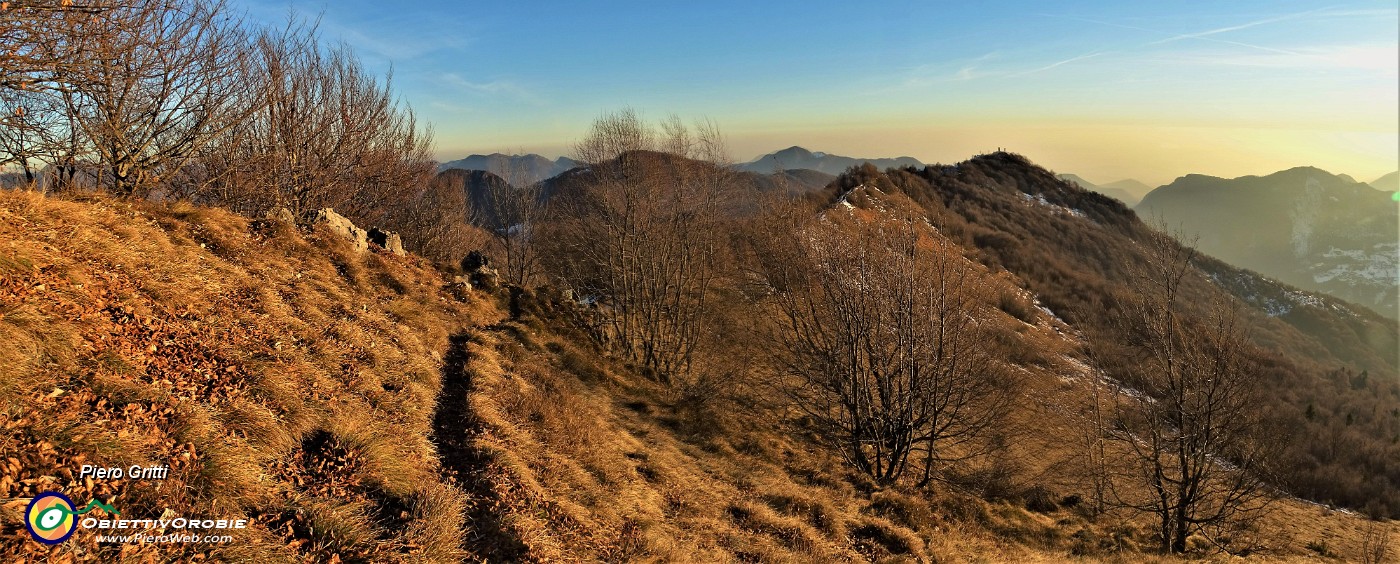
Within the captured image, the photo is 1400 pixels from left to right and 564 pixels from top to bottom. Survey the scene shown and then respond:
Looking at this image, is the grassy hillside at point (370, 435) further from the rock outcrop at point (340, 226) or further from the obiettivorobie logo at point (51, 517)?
the rock outcrop at point (340, 226)

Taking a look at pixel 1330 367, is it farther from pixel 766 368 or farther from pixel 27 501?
pixel 27 501

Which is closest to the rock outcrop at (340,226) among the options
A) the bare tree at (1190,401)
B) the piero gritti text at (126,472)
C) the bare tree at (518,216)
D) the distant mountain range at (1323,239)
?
the piero gritti text at (126,472)

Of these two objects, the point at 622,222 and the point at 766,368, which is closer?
the point at 622,222

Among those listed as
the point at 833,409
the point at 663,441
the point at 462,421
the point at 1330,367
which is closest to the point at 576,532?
the point at 462,421

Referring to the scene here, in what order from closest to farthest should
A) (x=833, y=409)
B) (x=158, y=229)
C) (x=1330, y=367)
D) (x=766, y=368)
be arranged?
(x=158, y=229), (x=833, y=409), (x=766, y=368), (x=1330, y=367)

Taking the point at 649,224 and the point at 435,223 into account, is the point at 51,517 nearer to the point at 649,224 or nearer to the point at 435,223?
the point at 649,224

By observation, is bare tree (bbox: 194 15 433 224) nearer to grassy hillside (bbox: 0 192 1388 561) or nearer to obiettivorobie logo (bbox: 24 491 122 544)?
grassy hillside (bbox: 0 192 1388 561)

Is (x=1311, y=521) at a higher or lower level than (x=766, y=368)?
lower

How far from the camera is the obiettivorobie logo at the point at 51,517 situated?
11.5 feet

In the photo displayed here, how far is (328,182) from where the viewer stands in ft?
59.7

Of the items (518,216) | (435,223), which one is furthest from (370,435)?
(518,216)

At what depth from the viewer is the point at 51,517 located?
360 centimetres

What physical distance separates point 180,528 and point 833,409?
17.9m

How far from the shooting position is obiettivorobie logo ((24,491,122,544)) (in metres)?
3.50
